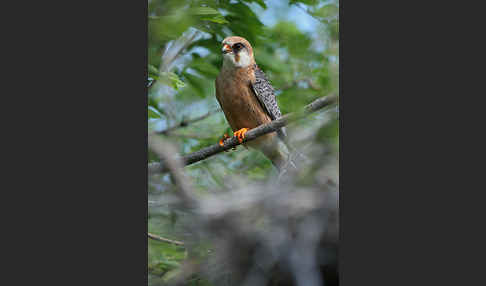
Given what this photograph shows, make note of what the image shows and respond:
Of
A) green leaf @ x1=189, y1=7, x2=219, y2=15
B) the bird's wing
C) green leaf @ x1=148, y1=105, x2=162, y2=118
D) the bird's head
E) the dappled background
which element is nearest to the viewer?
the dappled background

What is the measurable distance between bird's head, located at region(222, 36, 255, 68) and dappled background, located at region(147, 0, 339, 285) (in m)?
0.07

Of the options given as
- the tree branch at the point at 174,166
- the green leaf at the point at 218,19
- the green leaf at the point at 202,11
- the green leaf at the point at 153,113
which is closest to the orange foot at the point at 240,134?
the tree branch at the point at 174,166

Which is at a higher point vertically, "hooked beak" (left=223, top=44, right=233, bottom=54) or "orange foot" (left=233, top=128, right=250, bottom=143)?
"hooked beak" (left=223, top=44, right=233, bottom=54)

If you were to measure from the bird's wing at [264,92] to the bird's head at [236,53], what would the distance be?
18 cm

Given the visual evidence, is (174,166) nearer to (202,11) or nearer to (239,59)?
(239,59)

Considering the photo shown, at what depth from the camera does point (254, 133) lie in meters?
4.27

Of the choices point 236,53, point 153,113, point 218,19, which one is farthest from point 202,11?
point 153,113

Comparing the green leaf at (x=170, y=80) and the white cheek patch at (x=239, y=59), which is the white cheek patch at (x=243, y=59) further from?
the green leaf at (x=170, y=80)

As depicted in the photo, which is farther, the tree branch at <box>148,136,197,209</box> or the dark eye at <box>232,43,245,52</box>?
the dark eye at <box>232,43,245,52</box>

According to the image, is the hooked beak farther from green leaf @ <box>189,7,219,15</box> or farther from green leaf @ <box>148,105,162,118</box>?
green leaf @ <box>148,105,162,118</box>

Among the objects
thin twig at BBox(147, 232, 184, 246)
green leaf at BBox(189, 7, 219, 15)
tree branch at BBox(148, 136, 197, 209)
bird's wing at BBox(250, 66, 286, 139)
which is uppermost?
green leaf at BBox(189, 7, 219, 15)

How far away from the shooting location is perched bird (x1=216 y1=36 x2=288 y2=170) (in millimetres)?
4418

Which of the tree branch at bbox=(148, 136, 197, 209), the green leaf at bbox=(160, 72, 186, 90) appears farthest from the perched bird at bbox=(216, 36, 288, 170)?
the green leaf at bbox=(160, 72, 186, 90)

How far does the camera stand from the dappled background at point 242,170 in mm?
3758
